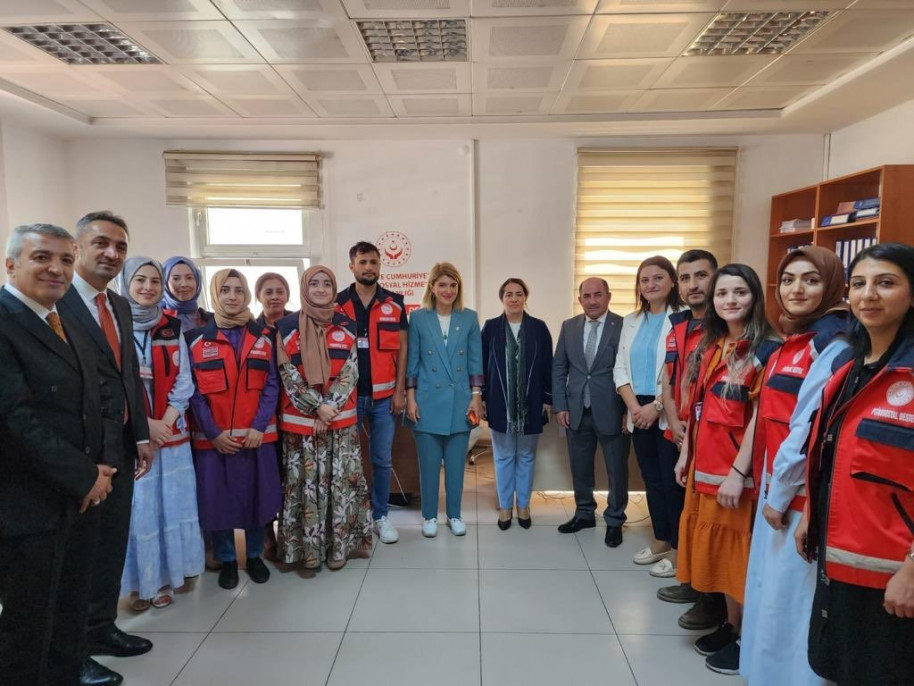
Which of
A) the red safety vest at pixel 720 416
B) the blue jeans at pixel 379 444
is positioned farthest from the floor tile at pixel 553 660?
the blue jeans at pixel 379 444

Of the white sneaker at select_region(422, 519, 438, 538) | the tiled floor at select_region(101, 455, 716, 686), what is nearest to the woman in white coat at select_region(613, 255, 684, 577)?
the tiled floor at select_region(101, 455, 716, 686)

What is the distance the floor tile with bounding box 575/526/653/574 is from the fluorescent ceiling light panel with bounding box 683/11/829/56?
2.92 m

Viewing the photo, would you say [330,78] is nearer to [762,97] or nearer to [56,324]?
[56,324]

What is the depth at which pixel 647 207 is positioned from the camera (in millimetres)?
4574

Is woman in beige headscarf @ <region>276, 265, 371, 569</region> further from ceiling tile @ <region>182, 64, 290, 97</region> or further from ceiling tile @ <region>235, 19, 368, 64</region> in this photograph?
ceiling tile @ <region>182, 64, 290, 97</region>

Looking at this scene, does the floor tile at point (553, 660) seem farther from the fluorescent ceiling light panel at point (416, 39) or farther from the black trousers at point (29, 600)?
the fluorescent ceiling light panel at point (416, 39)

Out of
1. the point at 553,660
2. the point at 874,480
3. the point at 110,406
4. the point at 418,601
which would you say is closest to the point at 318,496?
the point at 418,601

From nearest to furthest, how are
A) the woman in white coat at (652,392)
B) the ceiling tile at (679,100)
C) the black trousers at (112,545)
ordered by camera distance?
the black trousers at (112,545) < the woman in white coat at (652,392) < the ceiling tile at (679,100)

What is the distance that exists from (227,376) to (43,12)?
2.09 meters

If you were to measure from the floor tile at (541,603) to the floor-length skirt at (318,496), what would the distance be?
0.79 metres

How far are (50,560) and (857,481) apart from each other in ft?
7.28

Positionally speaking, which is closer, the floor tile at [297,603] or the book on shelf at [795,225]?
the floor tile at [297,603]

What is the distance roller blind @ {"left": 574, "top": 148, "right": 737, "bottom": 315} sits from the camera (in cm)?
452

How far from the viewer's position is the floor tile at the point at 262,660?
1.88 m
